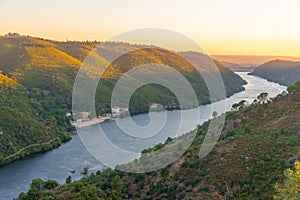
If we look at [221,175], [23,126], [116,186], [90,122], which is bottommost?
[90,122]

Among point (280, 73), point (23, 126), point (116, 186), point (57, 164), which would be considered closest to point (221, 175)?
point (116, 186)

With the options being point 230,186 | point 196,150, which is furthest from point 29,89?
point 230,186

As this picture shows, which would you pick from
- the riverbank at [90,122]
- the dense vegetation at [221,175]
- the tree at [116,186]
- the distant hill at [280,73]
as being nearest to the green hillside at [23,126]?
the riverbank at [90,122]

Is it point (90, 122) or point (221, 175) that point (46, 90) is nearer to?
point (90, 122)

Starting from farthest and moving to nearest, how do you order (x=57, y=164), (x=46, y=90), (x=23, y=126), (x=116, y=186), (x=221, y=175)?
(x=46, y=90) → (x=23, y=126) → (x=57, y=164) → (x=116, y=186) → (x=221, y=175)

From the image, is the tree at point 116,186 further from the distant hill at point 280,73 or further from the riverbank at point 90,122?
the distant hill at point 280,73

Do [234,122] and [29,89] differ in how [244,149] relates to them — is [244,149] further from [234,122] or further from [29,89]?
[29,89]
